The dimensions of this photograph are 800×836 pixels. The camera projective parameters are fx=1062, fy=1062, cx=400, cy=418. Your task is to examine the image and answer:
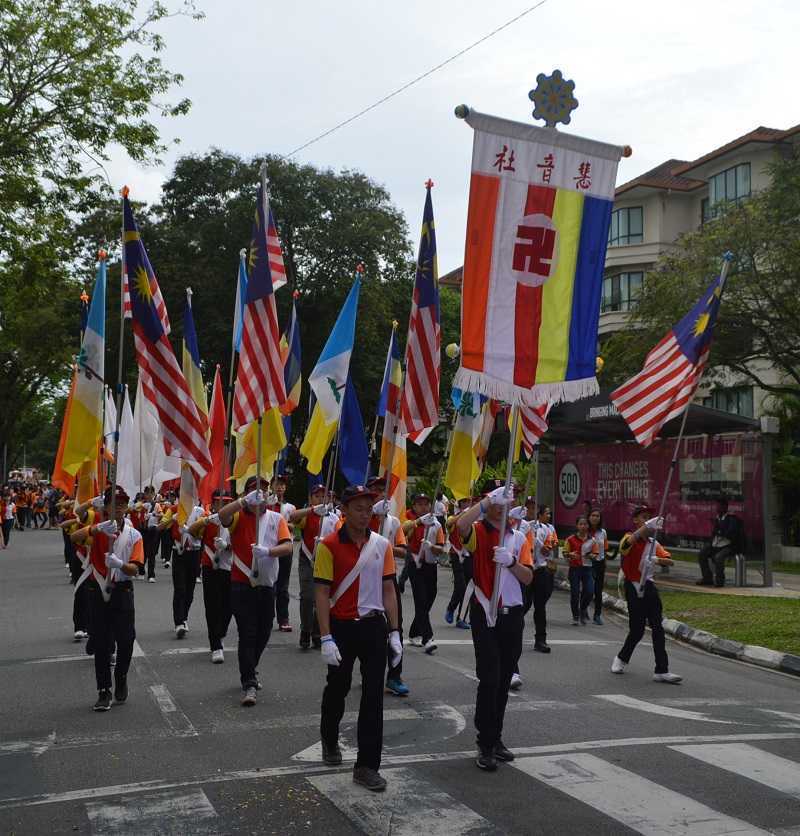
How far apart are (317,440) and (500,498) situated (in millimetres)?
5525

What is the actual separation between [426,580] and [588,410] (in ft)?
37.8

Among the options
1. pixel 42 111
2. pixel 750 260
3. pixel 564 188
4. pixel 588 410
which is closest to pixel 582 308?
pixel 564 188

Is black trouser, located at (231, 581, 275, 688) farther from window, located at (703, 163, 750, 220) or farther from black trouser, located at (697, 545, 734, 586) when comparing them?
window, located at (703, 163, 750, 220)

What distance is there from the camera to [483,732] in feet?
22.5

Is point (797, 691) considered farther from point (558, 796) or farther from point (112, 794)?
point (112, 794)

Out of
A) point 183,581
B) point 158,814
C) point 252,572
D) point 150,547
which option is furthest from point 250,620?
point 150,547

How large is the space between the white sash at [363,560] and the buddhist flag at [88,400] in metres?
4.59

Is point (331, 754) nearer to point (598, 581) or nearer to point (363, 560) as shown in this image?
point (363, 560)

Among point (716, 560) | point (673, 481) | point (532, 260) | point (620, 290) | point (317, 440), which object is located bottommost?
point (716, 560)

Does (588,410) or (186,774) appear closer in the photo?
(186,774)

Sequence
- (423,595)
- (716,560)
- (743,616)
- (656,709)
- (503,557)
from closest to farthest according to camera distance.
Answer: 1. (503,557)
2. (656,709)
3. (423,595)
4. (743,616)
5. (716,560)

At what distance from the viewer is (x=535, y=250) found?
26.8 ft

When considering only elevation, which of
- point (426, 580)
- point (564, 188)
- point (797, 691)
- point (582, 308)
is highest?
point (564, 188)

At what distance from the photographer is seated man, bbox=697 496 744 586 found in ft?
67.0
